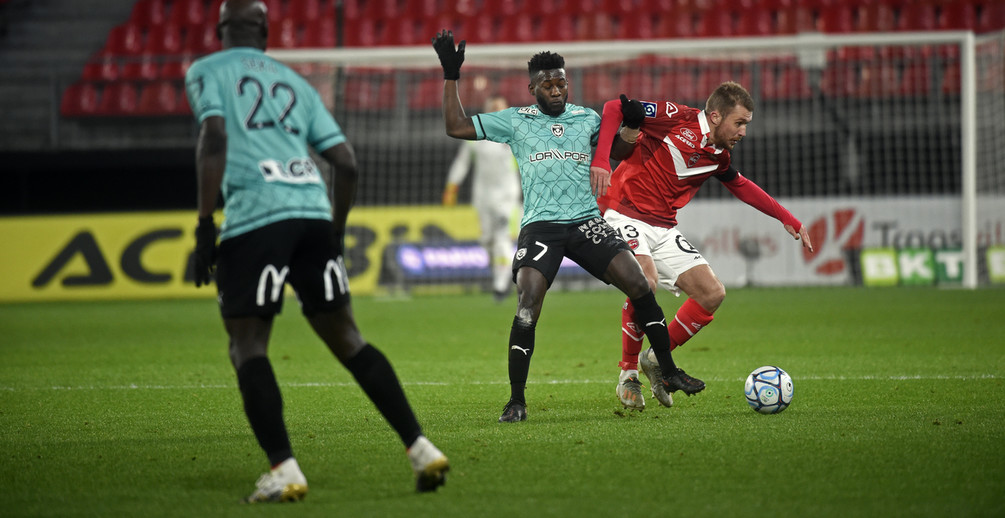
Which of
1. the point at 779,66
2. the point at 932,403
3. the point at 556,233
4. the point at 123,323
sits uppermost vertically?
the point at 779,66

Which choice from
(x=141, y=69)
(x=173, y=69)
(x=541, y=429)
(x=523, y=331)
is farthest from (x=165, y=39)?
(x=541, y=429)

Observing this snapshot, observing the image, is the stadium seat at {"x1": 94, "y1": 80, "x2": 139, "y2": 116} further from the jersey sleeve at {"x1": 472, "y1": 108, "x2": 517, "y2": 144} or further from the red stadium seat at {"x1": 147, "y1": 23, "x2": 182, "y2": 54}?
the jersey sleeve at {"x1": 472, "y1": 108, "x2": 517, "y2": 144}

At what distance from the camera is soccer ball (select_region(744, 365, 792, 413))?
17.5 feet

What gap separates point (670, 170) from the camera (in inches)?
245

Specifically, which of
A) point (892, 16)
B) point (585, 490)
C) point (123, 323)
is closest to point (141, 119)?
point (123, 323)

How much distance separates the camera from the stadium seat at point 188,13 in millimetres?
20328

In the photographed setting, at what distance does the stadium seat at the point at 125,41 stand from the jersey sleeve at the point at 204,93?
17154 millimetres

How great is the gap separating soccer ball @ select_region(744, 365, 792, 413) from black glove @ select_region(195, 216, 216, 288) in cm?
291

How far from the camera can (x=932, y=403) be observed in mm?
5637

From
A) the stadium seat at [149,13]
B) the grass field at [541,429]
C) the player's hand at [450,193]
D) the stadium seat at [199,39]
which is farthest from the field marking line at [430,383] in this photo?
the stadium seat at [149,13]

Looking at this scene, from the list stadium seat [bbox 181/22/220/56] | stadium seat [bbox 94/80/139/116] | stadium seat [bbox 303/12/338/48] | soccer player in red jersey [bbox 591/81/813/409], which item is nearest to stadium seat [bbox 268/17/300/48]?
stadium seat [bbox 303/12/338/48]

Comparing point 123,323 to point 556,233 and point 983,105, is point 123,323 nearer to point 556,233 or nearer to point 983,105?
point 556,233

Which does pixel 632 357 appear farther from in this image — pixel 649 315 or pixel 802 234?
pixel 802 234

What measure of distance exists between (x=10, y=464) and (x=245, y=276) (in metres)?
1.58
